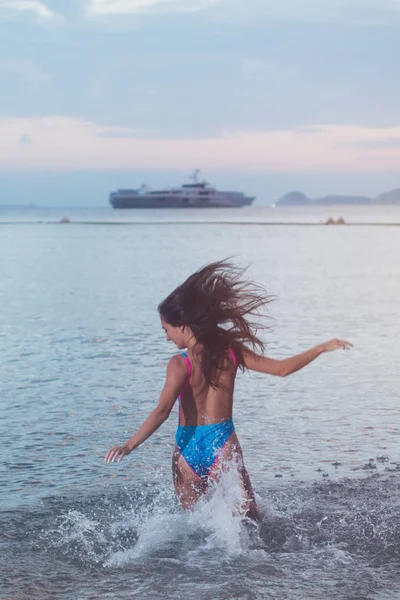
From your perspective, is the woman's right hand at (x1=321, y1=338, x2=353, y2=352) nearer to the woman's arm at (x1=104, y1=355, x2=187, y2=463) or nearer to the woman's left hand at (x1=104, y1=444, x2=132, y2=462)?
the woman's arm at (x1=104, y1=355, x2=187, y2=463)

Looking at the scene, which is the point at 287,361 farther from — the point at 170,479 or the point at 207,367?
the point at 170,479

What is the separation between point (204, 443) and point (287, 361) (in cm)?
67

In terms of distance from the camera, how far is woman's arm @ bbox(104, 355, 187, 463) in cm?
539

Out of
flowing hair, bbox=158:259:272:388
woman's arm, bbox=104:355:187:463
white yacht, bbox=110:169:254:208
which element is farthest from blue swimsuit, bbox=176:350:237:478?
white yacht, bbox=110:169:254:208

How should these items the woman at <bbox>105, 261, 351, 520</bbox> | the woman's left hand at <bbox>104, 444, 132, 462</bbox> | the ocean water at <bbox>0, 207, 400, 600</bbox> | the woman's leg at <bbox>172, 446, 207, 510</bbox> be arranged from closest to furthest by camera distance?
the woman's left hand at <bbox>104, 444, 132, 462</bbox>
the ocean water at <bbox>0, 207, 400, 600</bbox>
the woman at <bbox>105, 261, 351, 520</bbox>
the woman's leg at <bbox>172, 446, 207, 510</bbox>

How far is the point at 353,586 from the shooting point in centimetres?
530

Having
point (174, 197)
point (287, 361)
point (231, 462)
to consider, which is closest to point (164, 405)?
point (231, 462)

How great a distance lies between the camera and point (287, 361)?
5590 mm

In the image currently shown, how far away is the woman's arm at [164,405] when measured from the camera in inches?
212

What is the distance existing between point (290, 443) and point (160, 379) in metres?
3.32

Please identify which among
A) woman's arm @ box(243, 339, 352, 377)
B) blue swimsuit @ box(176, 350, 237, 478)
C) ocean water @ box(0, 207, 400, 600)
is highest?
woman's arm @ box(243, 339, 352, 377)

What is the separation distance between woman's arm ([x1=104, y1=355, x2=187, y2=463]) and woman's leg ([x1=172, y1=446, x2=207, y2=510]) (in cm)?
43

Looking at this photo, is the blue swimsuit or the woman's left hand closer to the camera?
the woman's left hand

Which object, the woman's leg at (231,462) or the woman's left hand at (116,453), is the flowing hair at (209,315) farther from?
the woman's left hand at (116,453)
